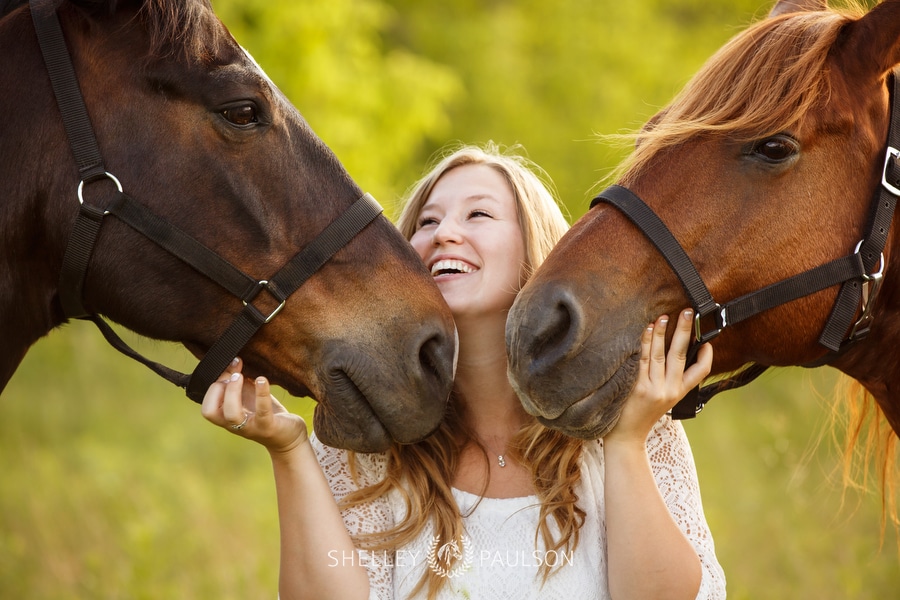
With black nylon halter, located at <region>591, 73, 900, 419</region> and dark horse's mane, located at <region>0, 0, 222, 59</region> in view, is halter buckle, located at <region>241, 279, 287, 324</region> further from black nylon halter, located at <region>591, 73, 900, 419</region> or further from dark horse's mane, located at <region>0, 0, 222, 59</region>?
black nylon halter, located at <region>591, 73, 900, 419</region>

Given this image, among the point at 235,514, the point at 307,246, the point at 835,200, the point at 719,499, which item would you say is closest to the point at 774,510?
the point at 719,499

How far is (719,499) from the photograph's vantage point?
667 cm

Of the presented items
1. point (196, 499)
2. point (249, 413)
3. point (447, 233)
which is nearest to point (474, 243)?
point (447, 233)

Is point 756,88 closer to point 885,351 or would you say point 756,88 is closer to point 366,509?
point 885,351

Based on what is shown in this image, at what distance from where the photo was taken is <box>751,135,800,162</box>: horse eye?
214 centimetres

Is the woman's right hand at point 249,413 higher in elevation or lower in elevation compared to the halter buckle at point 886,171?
lower

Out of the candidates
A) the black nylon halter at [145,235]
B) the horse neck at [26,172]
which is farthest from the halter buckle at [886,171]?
the horse neck at [26,172]

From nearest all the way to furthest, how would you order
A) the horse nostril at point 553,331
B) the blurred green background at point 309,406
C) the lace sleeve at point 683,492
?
the horse nostril at point 553,331 < the lace sleeve at point 683,492 < the blurred green background at point 309,406

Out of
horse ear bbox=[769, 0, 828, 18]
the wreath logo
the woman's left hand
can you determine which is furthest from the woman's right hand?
horse ear bbox=[769, 0, 828, 18]

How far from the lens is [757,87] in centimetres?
222

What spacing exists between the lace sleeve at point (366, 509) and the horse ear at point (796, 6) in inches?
82.1

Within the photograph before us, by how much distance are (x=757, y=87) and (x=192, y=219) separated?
160 cm

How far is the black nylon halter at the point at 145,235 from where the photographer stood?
Result: 206 cm

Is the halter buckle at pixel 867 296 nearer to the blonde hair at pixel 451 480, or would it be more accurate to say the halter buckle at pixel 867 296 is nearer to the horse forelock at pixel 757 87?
the horse forelock at pixel 757 87
